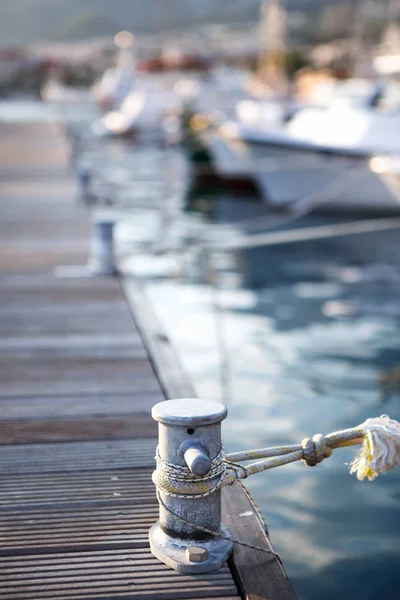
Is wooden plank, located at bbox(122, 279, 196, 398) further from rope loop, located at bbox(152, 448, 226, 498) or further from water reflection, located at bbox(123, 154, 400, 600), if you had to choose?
rope loop, located at bbox(152, 448, 226, 498)

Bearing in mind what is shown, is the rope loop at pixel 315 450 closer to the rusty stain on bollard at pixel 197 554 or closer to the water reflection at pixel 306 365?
the rusty stain on bollard at pixel 197 554

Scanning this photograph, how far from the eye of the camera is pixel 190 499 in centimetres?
335

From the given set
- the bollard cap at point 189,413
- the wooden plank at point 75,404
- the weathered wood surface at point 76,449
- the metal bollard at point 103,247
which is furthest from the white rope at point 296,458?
the metal bollard at point 103,247

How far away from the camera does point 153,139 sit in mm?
35062

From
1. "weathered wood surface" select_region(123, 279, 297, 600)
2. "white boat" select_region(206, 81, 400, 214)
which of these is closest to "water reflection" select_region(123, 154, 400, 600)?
"weathered wood surface" select_region(123, 279, 297, 600)

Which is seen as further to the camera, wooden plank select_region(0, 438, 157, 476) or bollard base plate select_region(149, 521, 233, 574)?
wooden plank select_region(0, 438, 157, 476)

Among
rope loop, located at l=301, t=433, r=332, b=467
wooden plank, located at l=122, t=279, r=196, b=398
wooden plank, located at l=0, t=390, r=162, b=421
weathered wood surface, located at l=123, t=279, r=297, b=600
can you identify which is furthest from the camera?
wooden plank, located at l=122, t=279, r=196, b=398

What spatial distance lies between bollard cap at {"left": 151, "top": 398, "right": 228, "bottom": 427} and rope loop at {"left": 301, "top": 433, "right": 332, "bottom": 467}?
45cm

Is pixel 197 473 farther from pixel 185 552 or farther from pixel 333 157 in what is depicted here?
pixel 333 157

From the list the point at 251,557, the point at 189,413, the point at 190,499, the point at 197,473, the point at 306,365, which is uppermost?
the point at 189,413

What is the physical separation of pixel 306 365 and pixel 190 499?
14.8 ft

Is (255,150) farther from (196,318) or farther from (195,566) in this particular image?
(195,566)

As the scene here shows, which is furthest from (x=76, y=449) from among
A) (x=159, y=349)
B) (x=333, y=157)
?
(x=333, y=157)

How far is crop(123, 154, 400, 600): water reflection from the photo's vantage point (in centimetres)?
457
